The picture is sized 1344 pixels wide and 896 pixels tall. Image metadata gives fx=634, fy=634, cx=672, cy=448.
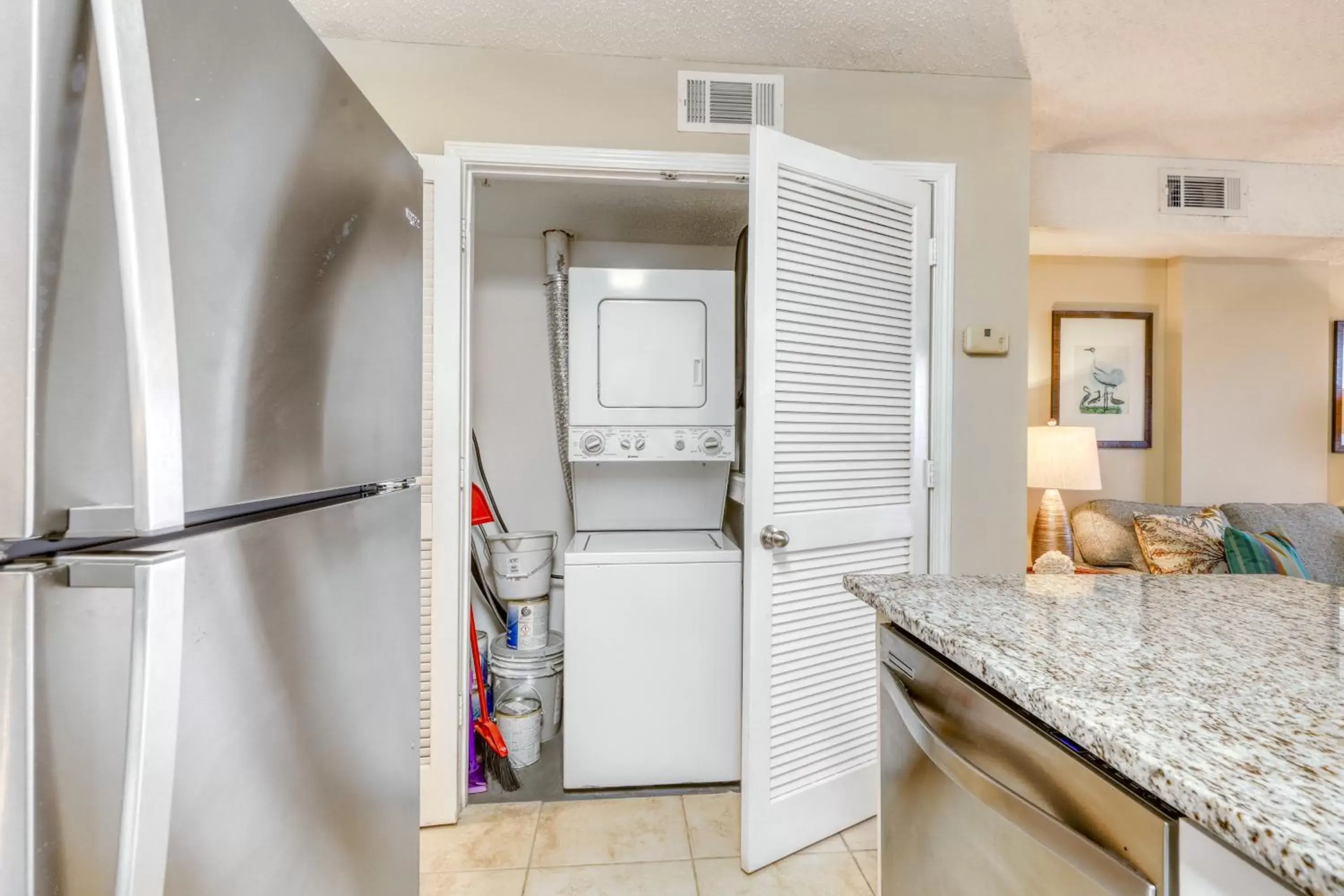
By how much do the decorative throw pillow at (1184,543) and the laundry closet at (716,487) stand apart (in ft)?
6.27

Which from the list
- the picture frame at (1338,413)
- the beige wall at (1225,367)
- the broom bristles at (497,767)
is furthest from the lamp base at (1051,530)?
the broom bristles at (497,767)

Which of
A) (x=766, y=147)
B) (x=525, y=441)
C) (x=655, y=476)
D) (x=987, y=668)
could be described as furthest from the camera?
(x=525, y=441)

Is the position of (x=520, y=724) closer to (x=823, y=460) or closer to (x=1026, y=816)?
(x=823, y=460)

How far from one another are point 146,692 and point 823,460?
163cm

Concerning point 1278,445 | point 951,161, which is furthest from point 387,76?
point 1278,445

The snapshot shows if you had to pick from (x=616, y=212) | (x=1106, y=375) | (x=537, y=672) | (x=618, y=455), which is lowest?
(x=537, y=672)

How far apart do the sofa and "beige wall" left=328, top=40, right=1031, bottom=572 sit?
5.42 feet

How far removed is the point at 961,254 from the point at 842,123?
588 mm

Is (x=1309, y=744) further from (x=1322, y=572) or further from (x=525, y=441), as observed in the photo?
(x=1322, y=572)

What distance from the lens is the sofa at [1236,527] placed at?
313 cm

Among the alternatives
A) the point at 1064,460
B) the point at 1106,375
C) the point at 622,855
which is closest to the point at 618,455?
the point at 622,855

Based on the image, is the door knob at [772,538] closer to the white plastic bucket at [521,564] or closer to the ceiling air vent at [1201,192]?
the white plastic bucket at [521,564]

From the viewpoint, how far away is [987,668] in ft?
2.54

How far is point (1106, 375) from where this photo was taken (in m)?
3.75
